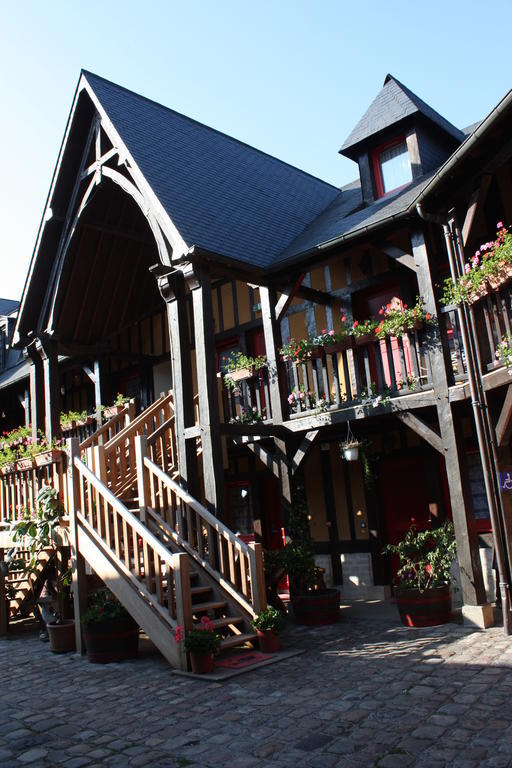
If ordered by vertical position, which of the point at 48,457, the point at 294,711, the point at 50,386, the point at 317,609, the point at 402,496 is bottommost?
the point at 294,711

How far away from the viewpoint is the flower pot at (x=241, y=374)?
979 cm

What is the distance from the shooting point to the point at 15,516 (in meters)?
9.95

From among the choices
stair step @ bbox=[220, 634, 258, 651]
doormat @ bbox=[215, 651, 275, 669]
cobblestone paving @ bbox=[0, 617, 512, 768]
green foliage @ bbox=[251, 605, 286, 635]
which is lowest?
cobblestone paving @ bbox=[0, 617, 512, 768]

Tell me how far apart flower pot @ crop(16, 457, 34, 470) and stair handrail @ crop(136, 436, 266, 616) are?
2.00 m

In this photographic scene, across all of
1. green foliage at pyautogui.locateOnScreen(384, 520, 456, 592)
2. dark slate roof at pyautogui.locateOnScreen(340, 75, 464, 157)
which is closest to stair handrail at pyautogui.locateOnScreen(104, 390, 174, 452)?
green foliage at pyautogui.locateOnScreen(384, 520, 456, 592)

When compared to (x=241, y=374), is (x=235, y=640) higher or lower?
lower

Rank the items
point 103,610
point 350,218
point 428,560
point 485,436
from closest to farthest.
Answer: point 485,436
point 103,610
point 428,560
point 350,218

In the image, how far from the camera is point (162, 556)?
263 inches

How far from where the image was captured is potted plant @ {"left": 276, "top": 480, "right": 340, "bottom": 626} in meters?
8.32

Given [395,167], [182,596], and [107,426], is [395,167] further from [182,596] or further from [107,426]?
[182,596]

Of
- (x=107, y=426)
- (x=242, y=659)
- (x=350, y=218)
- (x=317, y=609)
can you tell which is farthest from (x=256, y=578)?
(x=350, y=218)

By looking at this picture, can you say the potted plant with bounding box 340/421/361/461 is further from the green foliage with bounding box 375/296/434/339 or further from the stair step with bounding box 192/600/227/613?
the stair step with bounding box 192/600/227/613

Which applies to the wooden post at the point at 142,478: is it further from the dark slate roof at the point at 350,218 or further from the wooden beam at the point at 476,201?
the wooden beam at the point at 476,201

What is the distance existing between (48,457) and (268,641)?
4.12 meters
